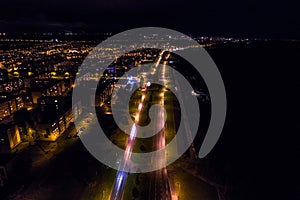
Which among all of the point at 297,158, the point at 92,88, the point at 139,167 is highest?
the point at 92,88

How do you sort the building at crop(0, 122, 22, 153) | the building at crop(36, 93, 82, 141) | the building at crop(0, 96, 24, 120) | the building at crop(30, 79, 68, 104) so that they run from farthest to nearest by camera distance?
the building at crop(30, 79, 68, 104) < the building at crop(0, 96, 24, 120) < the building at crop(36, 93, 82, 141) < the building at crop(0, 122, 22, 153)

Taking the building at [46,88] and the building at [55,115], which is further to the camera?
the building at [46,88]

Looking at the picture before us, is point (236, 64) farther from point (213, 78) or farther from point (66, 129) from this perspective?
point (66, 129)

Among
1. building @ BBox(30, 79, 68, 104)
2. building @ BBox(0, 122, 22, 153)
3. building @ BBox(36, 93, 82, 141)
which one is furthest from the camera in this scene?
A: building @ BBox(30, 79, 68, 104)

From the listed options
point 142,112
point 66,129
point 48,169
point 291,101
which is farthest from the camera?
point 291,101

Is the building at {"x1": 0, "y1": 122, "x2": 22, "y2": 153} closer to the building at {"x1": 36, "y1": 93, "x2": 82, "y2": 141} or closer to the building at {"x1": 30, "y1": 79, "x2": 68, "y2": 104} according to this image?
the building at {"x1": 36, "y1": 93, "x2": 82, "y2": 141}

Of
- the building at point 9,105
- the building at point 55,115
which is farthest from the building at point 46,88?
the building at point 55,115

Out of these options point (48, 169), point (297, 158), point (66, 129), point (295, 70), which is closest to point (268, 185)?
point (297, 158)

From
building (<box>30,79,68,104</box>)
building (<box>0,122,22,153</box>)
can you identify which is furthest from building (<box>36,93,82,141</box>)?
building (<box>30,79,68,104</box>)

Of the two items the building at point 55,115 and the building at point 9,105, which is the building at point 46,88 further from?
the building at point 55,115

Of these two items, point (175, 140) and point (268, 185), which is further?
point (175, 140)

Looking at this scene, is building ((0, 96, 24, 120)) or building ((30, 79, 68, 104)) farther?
building ((30, 79, 68, 104))
